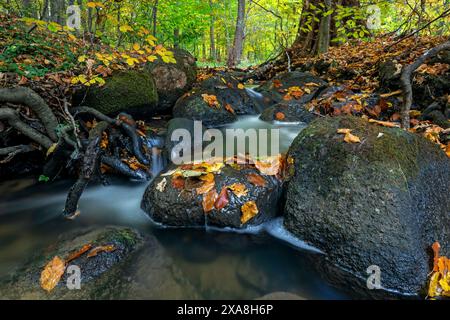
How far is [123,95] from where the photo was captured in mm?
5469

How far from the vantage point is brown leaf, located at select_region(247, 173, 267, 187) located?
3432 millimetres

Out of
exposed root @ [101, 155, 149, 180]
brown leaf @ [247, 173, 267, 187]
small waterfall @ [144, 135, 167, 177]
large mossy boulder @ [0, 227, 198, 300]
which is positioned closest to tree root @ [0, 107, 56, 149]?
exposed root @ [101, 155, 149, 180]

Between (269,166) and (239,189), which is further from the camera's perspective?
(269,166)

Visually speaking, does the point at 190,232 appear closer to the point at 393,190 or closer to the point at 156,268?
the point at 156,268

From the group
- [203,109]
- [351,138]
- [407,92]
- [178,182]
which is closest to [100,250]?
[178,182]

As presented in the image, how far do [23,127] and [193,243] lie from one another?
303 centimetres

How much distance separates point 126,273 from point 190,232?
2.91 ft

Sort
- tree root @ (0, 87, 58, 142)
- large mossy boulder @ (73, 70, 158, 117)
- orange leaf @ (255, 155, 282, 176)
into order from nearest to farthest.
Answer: orange leaf @ (255, 155, 282, 176), tree root @ (0, 87, 58, 142), large mossy boulder @ (73, 70, 158, 117)

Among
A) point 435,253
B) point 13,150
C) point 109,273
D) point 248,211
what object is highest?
point 13,150

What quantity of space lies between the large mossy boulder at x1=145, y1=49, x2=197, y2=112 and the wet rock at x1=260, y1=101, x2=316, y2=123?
6.83 ft

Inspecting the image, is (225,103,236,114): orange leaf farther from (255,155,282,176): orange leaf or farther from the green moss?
(255,155,282,176): orange leaf

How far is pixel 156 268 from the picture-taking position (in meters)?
2.87

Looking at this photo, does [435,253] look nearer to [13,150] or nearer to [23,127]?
[23,127]

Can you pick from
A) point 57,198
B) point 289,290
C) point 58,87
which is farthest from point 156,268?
point 58,87
